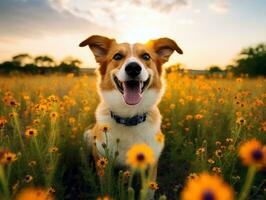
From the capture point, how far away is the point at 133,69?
3.12m

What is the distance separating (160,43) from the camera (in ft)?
12.5

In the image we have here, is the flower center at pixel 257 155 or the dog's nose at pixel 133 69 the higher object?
the dog's nose at pixel 133 69

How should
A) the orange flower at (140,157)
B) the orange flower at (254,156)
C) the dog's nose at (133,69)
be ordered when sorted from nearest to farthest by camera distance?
the orange flower at (254,156) → the orange flower at (140,157) → the dog's nose at (133,69)

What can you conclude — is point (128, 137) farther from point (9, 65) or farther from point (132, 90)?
point (9, 65)

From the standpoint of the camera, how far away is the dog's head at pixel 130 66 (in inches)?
127

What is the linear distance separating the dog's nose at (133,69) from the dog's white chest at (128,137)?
60 cm

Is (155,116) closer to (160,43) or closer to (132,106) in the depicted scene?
(132,106)

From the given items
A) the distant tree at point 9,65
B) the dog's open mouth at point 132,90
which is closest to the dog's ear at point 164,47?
the dog's open mouth at point 132,90

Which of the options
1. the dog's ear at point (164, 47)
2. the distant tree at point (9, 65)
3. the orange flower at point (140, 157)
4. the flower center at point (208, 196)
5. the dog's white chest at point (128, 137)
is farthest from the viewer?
the distant tree at point (9, 65)

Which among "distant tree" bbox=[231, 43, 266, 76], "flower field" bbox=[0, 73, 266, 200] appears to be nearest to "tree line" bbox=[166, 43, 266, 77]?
"distant tree" bbox=[231, 43, 266, 76]

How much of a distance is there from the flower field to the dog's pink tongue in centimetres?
60

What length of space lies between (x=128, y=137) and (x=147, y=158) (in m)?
2.21

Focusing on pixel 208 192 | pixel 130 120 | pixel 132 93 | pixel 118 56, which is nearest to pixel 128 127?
pixel 130 120

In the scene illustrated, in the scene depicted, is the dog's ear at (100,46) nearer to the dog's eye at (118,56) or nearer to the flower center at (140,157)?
the dog's eye at (118,56)
